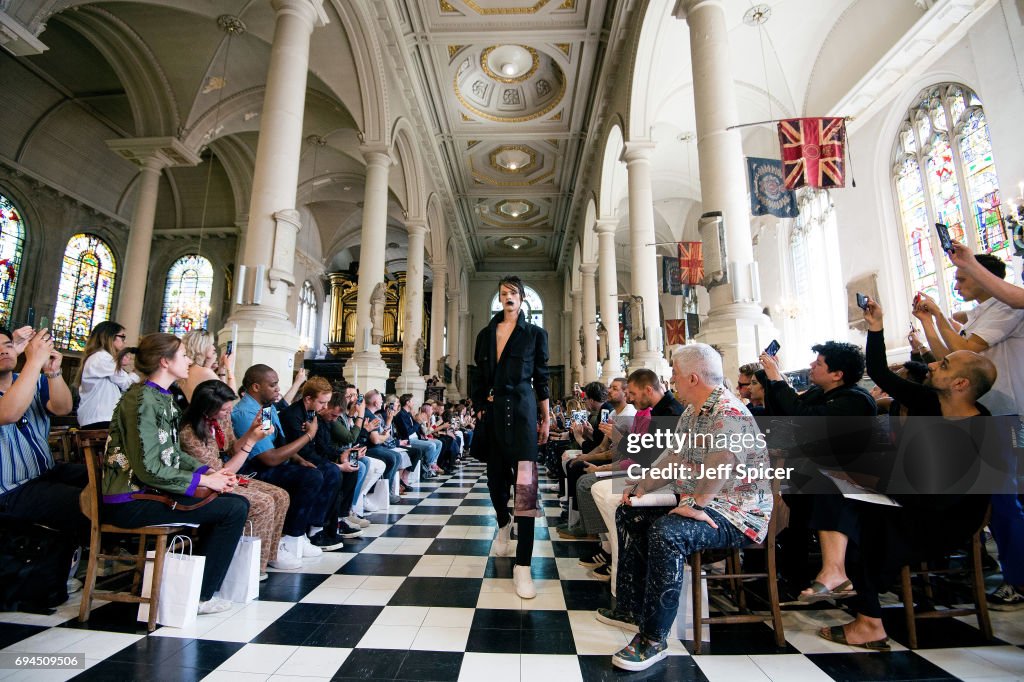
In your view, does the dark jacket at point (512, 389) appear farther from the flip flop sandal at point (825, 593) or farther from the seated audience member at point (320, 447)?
the flip flop sandal at point (825, 593)

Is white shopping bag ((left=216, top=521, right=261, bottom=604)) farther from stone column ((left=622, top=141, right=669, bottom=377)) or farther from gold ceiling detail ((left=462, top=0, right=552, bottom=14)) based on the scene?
gold ceiling detail ((left=462, top=0, right=552, bottom=14))

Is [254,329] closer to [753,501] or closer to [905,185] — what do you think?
[753,501]

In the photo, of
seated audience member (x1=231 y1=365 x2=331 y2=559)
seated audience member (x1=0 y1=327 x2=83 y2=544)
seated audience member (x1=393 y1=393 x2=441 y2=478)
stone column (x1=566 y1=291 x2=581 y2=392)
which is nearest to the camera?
seated audience member (x1=0 y1=327 x2=83 y2=544)

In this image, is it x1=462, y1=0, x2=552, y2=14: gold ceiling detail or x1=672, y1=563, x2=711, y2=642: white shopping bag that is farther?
x1=462, y1=0, x2=552, y2=14: gold ceiling detail

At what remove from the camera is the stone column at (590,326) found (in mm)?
13031

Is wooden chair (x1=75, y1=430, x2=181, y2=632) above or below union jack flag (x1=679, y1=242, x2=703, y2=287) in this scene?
below

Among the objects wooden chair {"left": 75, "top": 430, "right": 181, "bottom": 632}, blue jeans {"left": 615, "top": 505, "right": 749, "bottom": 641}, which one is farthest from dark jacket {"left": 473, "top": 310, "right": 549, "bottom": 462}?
wooden chair {"left": 75, "top": 430, "right": 181, "bottom": 632}

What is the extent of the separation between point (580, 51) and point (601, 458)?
29.4 feet

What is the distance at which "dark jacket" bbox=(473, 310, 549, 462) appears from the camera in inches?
93.1

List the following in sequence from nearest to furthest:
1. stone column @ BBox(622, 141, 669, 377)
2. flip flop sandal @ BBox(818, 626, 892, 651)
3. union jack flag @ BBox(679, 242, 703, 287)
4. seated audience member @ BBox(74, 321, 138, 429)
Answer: flip flop sandal @ BBox(818, 626, 892, 651) → seated audience member @ BBox(74, 321, 138, 429) → stone column @ BBox(622, 141, 669, 377) → union jack flag @ BBox(679, 242, 703, 287)

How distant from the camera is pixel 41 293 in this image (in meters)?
11.0

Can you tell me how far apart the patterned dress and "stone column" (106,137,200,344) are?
7540mm

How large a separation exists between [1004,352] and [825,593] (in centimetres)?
137

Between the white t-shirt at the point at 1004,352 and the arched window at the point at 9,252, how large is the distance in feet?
51.7
